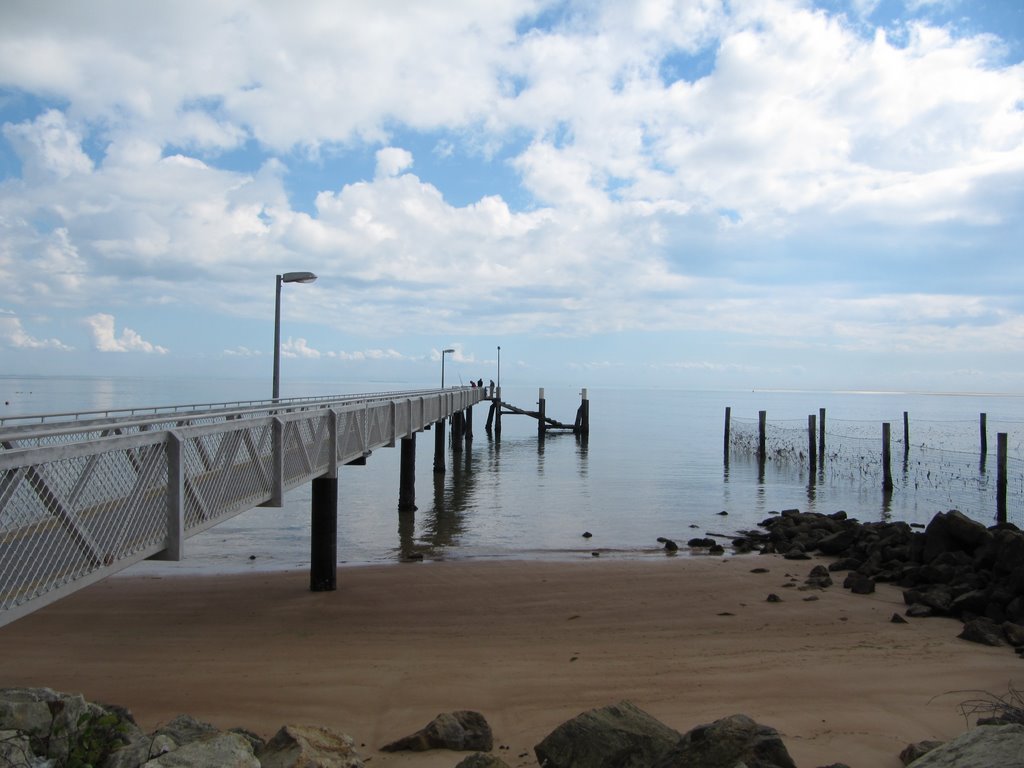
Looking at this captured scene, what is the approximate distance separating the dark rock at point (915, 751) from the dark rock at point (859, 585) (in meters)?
7.30

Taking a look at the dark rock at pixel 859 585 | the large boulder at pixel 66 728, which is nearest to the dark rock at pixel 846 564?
the dark rock at pixel 859 585

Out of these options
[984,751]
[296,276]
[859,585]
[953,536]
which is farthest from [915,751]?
[296,276]

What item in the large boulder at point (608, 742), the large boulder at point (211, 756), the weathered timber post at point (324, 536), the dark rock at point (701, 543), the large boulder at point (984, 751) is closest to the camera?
the large boulder at point (984, 751)

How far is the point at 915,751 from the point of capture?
20.2 ft

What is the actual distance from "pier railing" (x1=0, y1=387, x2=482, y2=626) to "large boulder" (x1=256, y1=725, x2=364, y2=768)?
6.53 ft

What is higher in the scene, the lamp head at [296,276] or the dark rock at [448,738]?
the lamp head at [296,276]

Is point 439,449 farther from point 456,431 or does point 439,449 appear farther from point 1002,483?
point 1002,483

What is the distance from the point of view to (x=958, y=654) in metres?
9.61

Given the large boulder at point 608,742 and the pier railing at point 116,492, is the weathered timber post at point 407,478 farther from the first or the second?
the large boulder at point 608,742

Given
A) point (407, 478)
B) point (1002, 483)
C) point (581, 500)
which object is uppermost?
point (1002, 483)

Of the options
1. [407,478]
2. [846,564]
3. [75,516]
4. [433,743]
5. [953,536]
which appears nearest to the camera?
[75,516]

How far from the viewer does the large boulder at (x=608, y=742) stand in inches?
222

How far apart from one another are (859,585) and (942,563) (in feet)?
5.77

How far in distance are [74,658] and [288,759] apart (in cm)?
604
